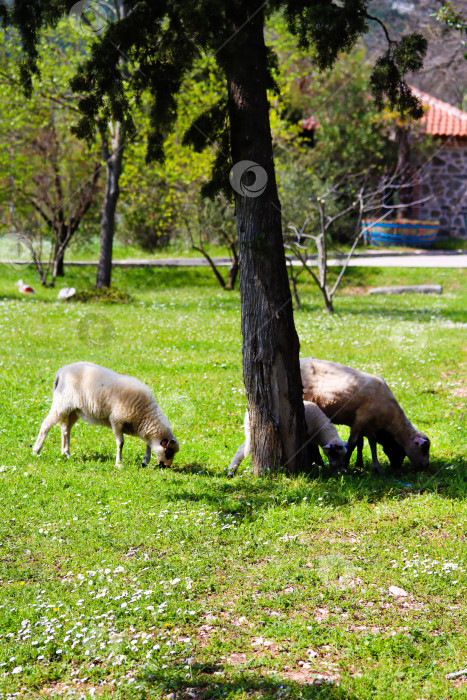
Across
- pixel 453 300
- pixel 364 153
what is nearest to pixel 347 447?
pixel 453 300

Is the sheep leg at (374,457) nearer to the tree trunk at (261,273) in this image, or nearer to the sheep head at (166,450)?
the tree trunk at (261,273)

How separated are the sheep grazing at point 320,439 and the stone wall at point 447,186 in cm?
2840

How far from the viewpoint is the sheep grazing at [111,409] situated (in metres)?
8.10

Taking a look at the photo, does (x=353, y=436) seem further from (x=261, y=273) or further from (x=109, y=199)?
(x=109, y=199)

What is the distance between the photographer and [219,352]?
14047 millimetres

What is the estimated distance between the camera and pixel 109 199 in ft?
71.1

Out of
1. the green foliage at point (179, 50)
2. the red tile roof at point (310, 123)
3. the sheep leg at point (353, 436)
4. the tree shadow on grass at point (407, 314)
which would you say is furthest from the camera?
the red tile roof at point (310, 123)

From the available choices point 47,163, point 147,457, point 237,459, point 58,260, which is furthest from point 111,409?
point 47,163

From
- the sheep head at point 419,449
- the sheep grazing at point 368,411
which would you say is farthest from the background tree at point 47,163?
the sheep head at point 419,449

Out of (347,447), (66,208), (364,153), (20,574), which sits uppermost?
(364,153)

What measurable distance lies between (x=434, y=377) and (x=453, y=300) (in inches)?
389

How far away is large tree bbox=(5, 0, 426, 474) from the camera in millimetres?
7270

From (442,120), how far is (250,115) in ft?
99.6

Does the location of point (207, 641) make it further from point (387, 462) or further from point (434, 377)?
point (434, 377)
